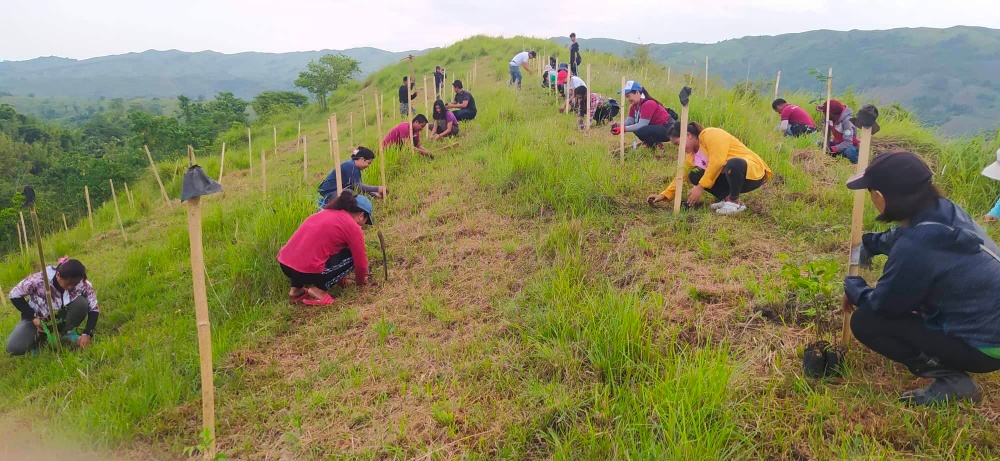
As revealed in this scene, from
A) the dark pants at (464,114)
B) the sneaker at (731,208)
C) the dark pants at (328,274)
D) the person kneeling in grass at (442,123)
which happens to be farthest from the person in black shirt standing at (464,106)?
the sneaker at (731,208)

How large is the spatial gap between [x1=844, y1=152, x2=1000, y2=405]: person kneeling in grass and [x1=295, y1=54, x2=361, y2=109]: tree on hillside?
20900 millimetres

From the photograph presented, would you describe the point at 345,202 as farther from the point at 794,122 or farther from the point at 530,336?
the point at 794,122

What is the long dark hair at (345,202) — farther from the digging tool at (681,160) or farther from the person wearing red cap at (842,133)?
the person wearing red cap at (842,133)

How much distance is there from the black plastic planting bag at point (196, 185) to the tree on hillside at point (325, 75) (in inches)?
775

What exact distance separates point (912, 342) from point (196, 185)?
3.11m

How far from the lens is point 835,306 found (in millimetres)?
2797

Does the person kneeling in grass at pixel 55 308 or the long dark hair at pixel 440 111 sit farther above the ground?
the long dark hair at pixel 440 111

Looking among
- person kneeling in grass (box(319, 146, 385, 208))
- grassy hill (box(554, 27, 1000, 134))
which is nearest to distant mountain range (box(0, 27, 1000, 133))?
grassy hill (box(554, 27, 1000, 134))

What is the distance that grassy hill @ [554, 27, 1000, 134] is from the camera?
1617 inches

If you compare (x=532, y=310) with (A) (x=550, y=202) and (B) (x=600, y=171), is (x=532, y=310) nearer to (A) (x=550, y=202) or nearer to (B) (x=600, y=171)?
(A) (x=550, y=202)

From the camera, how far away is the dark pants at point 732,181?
4.23 metres

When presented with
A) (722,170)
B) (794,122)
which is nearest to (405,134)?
(722,170)

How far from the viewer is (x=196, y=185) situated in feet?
7.22

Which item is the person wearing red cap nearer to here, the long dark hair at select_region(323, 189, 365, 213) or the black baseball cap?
the black baseball cap
